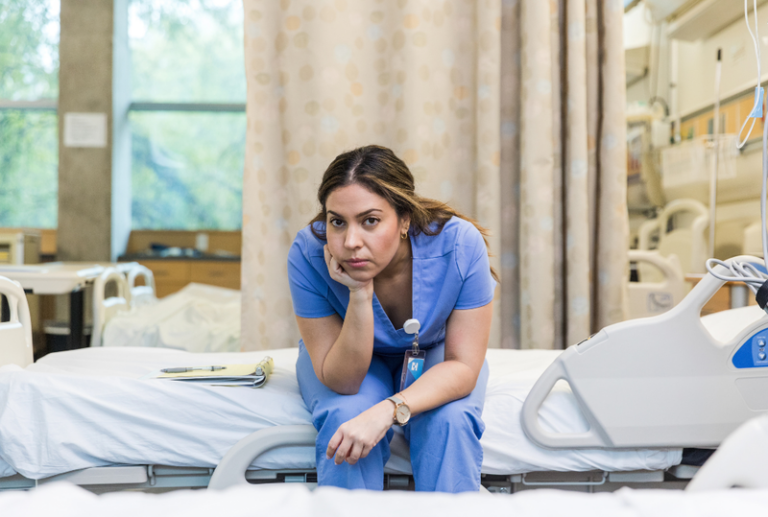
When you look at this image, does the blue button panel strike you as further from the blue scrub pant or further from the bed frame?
the blue scrub pant

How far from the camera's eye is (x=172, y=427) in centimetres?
132

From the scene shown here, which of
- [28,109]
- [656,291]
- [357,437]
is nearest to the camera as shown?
[357,437]

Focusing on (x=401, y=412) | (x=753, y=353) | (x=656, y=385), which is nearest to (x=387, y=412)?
(x=401, y=412)

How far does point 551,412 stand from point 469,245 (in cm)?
44

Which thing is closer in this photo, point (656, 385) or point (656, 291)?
point (656, 385)

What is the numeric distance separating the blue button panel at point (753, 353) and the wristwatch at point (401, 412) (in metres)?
0.79

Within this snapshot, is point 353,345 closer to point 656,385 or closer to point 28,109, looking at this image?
point 656,385

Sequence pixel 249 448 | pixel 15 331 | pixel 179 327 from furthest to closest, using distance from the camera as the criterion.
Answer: pixel 179 327 → pixel 15 331 → pixel 249 448

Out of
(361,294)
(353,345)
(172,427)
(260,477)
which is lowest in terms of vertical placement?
(260,477)

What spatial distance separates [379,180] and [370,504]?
76 cm

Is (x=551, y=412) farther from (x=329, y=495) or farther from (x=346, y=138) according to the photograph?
(x=346, y=138)

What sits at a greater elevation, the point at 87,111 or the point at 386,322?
the point at 87,111

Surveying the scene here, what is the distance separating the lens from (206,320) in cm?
286

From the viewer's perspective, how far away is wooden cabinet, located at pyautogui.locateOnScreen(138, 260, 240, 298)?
173 inches
